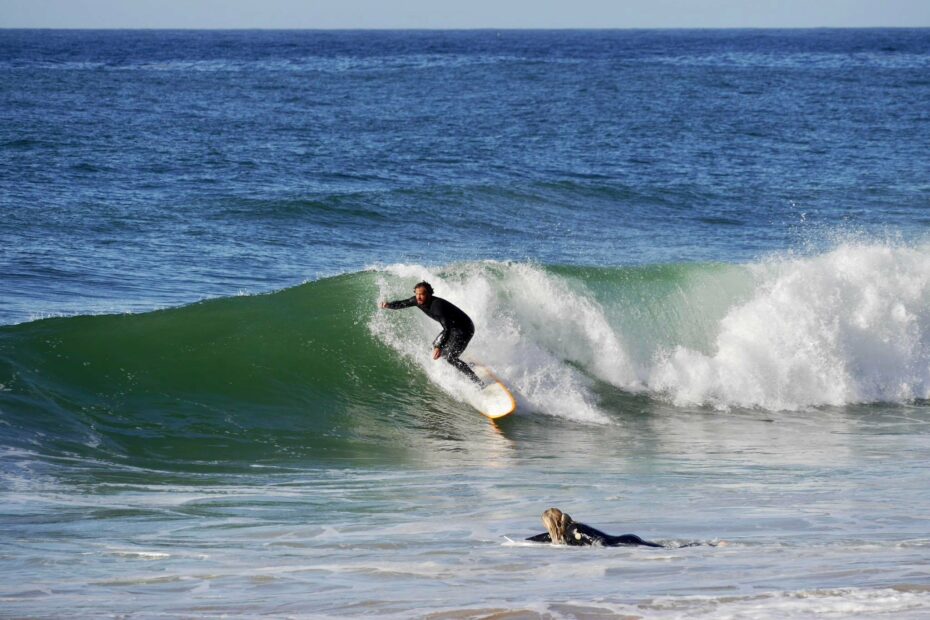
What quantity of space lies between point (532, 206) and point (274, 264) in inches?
310

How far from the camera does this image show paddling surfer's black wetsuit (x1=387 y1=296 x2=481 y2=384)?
40.8 feet

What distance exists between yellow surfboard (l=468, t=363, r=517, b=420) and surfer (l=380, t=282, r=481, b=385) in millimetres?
124

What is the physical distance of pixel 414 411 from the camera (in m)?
13.1

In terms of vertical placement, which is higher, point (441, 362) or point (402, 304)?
point (402, 304)

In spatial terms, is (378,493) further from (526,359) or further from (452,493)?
(526,359)

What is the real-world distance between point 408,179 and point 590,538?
21342mm

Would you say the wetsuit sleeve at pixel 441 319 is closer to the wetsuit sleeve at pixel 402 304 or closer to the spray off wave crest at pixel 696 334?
the wetsuit sleeve at pixel 402 304

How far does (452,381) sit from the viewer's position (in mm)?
13516

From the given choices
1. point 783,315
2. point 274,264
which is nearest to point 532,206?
point 274,264

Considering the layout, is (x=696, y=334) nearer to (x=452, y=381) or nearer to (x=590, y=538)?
(x=452, y=381)

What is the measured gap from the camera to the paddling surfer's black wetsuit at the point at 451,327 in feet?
40.8

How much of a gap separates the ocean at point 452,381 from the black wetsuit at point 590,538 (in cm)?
10

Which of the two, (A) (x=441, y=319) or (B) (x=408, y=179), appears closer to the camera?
(A) (x=441, y=319)

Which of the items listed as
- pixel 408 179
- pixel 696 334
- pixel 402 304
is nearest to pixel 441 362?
pixel 402 304
